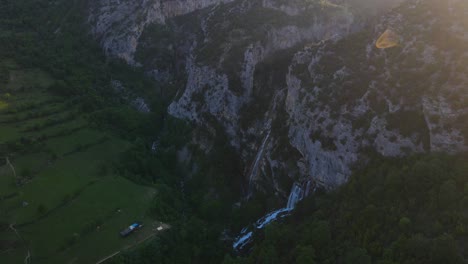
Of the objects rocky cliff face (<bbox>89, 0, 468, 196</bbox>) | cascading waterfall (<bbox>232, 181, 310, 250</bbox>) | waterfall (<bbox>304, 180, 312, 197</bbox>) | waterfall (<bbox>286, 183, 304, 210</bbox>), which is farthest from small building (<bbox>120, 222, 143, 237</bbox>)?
waterfall (<bbox>304, 180, 312, 197</bbox>)

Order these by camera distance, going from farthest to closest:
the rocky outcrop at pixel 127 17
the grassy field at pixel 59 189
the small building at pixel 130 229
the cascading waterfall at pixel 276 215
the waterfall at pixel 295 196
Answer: the rocky outcrop at pixel 127 17, the waterfall at pixel 295 196, the cascading waterfall at pixel 276 215, the small building at pixel 130 229, the grassy field at pixel 59 189

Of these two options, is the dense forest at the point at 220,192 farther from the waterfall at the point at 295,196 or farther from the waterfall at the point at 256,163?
the waterfall at the point at 256,163

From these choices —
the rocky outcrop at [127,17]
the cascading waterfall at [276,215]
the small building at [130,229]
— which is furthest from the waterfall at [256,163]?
the rocky outcrop at [127,17]

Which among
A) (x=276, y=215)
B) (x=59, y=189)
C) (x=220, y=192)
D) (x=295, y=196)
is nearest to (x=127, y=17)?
(x=59, y=189)

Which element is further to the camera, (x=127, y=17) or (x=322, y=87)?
(x=127, y=17)

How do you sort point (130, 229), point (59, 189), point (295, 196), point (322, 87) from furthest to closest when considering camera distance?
point (59, 189), point (322, 87), point (295, 196), point (130, 229)

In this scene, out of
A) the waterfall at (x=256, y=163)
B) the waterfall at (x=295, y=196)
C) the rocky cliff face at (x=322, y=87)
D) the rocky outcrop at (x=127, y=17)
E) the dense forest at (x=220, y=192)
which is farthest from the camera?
the rocky outcrop at (x=127, y=17)

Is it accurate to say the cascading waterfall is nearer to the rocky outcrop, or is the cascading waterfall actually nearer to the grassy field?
the grassy field

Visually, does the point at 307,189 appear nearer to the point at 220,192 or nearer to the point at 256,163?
the point at 256,163
